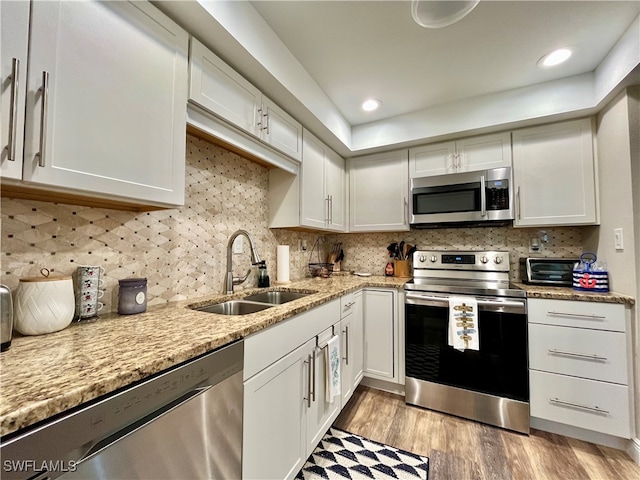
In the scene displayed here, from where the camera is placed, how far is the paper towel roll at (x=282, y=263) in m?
2.22

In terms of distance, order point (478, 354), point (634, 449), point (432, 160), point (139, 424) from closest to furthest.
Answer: point (139, 424) → point (634, 449) → point (478, 354) → point (432, 160)

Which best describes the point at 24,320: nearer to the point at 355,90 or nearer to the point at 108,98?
the point at 108,98

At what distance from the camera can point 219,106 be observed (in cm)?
134

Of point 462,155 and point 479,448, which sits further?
point 462,155

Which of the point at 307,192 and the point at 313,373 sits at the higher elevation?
the point at 307,192

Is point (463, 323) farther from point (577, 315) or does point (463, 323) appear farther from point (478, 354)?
point (577, 315)

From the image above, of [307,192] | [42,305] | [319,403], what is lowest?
[319,403]

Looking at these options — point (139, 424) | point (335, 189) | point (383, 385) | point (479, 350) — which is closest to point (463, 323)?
point (479, 350)

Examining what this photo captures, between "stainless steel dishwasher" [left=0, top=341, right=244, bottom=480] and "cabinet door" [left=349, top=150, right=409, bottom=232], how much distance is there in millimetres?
2077

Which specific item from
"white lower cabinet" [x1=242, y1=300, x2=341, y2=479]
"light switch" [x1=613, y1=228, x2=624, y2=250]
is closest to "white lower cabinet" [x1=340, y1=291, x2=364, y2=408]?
"white lower cabinet" [x1=242, y1=300, x2=341, y2=479]

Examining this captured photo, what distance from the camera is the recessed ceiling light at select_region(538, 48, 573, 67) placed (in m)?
1.69

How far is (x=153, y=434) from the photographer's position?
2.22ft

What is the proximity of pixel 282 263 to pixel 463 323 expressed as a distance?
4.81ft

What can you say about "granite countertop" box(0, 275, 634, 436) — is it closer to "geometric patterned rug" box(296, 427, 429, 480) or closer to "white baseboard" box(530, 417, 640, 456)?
"geometric patterned rug" box(296, 427, 429, 480)
